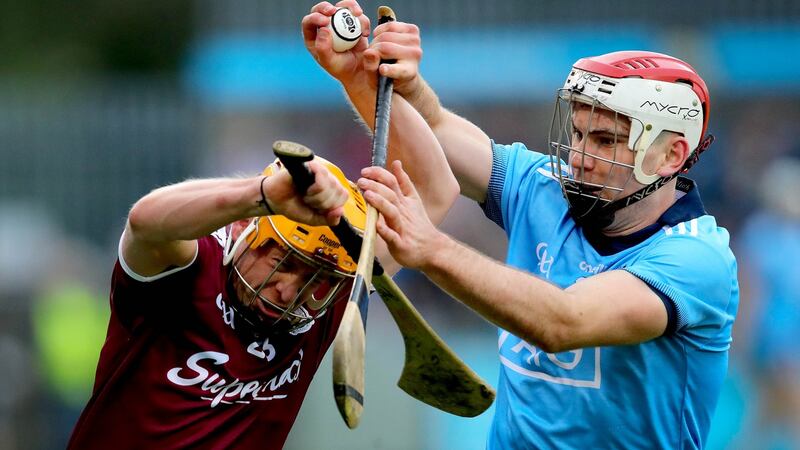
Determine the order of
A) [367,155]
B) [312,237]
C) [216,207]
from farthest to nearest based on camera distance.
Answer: [367,155] → [312,237] → [216,207]

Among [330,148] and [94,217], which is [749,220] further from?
[94,217]

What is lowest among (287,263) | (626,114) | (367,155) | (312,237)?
(367,155)

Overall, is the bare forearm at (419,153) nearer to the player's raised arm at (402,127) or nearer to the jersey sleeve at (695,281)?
the player's raised arm at (402,127)

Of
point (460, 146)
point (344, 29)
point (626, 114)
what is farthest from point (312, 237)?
point (626, 114)

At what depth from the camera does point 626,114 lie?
3.86 metres

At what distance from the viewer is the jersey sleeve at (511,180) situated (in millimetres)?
4224

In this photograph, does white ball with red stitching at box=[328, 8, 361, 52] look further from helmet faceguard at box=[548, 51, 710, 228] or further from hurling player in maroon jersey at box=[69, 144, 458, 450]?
helmet faceguard at box=[548, 51, 710, 228]

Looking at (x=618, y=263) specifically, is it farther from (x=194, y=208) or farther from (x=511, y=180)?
(x=194, y=208)

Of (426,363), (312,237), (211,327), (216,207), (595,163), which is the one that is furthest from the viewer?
(426,363)

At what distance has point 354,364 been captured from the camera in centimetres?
339

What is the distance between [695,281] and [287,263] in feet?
4.09

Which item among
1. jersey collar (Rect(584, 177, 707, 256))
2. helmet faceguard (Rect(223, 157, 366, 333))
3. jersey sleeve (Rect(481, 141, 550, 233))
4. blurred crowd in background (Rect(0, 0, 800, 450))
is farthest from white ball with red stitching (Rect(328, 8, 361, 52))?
blurred crowd in background (Rect(0, 0, 800, 450))

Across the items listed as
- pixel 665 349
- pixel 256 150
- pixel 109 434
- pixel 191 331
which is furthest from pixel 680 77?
pixel 256 150

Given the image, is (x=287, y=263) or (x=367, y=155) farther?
(x=367, y=155)
